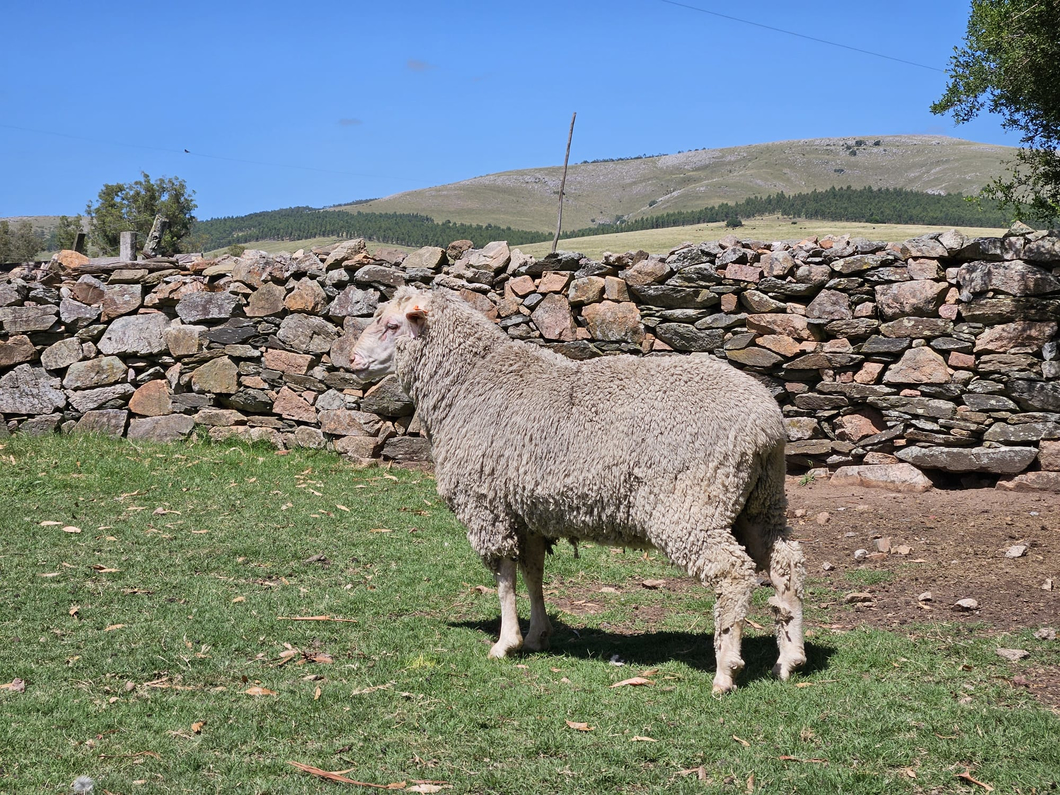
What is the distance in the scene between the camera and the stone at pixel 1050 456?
28.4 ft

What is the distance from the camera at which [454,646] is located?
17.6ft

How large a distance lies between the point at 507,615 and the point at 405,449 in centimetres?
585

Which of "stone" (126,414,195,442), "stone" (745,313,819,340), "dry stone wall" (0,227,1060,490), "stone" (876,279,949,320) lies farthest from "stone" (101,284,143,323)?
"stone" (876,279,949,320)

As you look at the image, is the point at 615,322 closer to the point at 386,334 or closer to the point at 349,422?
the point at 349,422

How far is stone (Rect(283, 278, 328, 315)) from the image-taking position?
11.0m

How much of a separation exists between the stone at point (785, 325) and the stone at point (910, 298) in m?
0.74

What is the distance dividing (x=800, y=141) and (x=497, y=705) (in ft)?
577

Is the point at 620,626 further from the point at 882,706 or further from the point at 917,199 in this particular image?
the point at 917,199

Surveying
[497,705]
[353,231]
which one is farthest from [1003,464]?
[353,231]

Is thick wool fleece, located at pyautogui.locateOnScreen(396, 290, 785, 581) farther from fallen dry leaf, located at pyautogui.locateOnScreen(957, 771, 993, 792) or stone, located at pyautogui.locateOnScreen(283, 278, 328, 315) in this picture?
stone, located at pyautogui.locateOnScreen(283, 278, 328, 315)

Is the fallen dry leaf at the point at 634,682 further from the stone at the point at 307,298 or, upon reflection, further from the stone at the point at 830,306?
the stone at the point at 307,298

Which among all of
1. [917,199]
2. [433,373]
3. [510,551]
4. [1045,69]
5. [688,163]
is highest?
[688,163]

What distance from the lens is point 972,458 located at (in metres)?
8.97

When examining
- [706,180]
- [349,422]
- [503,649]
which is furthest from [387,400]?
[706,180]
